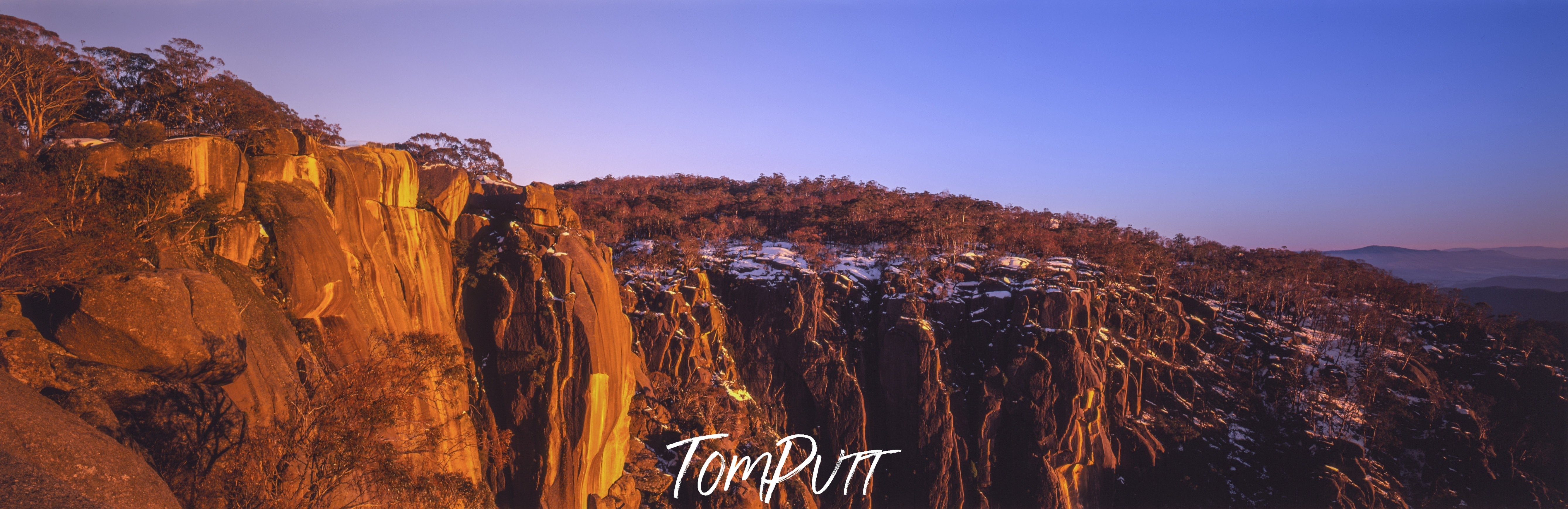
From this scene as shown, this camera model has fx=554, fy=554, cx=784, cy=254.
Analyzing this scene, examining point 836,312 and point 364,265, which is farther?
point 836,312

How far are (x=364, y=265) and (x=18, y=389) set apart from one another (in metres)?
12.7

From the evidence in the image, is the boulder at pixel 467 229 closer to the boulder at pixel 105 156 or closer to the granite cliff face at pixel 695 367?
the granite cliff face at pixel 695 367

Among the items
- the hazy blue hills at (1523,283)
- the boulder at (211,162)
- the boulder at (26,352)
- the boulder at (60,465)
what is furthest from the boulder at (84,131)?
the hazy blue hills at (1523,283)

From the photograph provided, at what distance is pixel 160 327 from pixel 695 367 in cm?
2624

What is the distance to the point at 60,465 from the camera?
778 cm

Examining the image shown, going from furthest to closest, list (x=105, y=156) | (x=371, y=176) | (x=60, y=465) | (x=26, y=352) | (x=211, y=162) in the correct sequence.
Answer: (x=371, y=176), (x=211, y=162), (x=105, y=156), (x=26, y=352), (x=60, y=465)

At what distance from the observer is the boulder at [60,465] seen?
7102 mm

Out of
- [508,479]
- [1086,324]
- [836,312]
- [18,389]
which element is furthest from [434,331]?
[1086,324]

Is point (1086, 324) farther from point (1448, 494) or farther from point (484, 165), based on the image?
point (484, 165)

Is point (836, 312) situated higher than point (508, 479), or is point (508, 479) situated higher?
point (836, 312)

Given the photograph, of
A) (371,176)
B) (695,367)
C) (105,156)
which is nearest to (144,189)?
(105,156)

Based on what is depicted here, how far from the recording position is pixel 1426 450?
36.9m

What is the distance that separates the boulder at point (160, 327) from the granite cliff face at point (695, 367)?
0.06 metres

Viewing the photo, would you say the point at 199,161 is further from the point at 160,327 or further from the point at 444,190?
the point at 444,190
